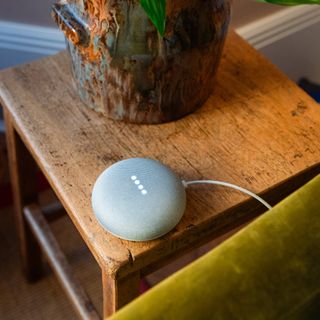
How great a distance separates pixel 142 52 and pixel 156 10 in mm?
84

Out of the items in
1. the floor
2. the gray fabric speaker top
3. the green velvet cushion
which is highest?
the green velvet cushion

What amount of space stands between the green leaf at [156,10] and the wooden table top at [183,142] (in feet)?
0.64

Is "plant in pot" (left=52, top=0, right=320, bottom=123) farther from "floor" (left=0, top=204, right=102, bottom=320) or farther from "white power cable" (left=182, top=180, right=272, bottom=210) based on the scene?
"floor" (left=0, top=204, right=102, bottom=320)

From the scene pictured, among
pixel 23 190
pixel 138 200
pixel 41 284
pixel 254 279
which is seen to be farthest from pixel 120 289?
pixel 41 284

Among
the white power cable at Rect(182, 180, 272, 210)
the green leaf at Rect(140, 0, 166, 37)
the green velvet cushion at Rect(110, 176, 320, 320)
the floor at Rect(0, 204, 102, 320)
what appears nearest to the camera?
the green velvet cushion at Rect(110, 176, 320, 320)

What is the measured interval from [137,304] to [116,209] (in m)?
0.19

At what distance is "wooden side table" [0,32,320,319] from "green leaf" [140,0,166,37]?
0.19m

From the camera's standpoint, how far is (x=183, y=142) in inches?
30.7

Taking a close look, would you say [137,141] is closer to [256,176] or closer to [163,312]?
[256,176]

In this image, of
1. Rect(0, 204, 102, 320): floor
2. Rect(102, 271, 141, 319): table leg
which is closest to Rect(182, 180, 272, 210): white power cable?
Rect(102, 271, 141, 319): table leg

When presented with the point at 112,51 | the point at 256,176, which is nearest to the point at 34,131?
the point at 112,51

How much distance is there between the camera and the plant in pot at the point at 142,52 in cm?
68

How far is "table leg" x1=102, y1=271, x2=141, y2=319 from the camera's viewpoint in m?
0.70

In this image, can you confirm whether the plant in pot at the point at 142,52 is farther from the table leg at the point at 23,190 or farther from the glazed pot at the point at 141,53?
the table leg at the point at 23,190
